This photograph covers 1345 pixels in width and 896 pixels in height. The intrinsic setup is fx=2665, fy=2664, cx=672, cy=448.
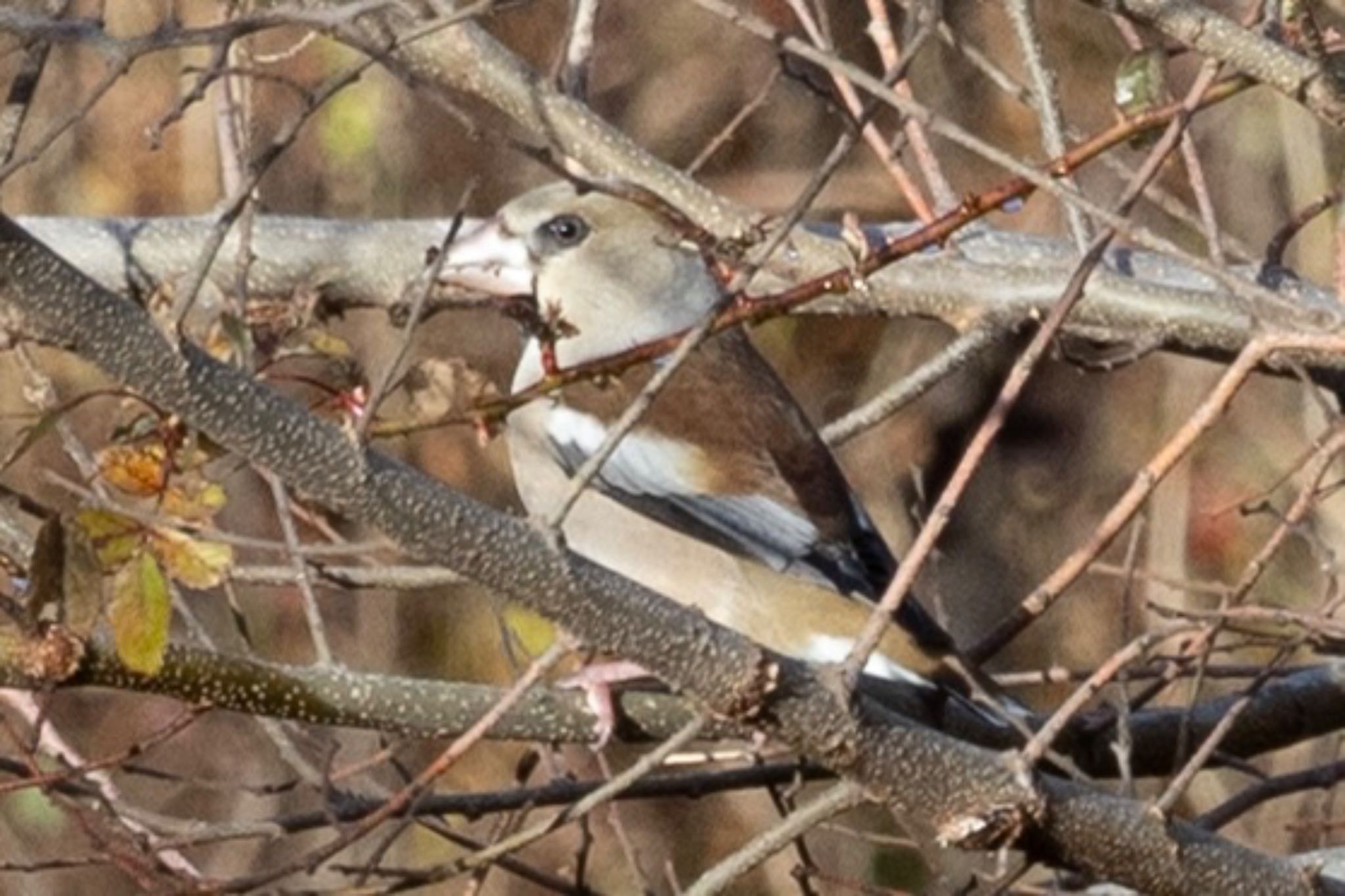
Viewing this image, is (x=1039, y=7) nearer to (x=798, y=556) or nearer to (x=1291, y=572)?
(x=1291, y=572)

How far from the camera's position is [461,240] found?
497cm

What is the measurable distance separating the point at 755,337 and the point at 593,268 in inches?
147

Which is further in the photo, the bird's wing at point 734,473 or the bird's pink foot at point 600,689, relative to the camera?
the bird's wing at point 734,473

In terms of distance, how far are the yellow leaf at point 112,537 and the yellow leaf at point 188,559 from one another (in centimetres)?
11

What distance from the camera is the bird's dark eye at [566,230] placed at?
5.15 metres

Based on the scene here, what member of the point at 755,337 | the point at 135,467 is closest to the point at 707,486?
the point at 135,467

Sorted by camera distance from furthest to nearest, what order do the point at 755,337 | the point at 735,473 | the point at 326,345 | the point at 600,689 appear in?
the point at 755,337
the point at 735,473
the point at 600,689
the point at 326,345

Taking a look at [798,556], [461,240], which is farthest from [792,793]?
[461,240]

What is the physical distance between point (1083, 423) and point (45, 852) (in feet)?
12.9

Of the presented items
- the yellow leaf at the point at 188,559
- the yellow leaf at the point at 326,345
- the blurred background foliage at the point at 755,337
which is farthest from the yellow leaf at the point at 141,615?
the blurred background foliage at the point at 755,337

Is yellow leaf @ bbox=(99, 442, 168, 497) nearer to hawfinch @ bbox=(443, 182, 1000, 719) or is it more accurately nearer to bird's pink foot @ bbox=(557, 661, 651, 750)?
bird's pink foot @ bbox=(557, 661, 651, 750)

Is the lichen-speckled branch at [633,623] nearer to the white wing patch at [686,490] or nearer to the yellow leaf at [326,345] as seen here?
the yellow leaf at [326,345]

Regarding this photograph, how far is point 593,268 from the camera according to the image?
518 cm

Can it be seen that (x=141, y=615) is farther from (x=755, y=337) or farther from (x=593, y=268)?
(x=755, y=337)
